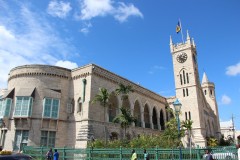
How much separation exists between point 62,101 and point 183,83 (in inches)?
1129

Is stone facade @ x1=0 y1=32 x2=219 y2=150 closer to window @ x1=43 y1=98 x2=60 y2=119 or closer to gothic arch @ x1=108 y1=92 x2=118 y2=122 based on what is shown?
gothic arch @ x1=108 y1=92 x2=118 y2=122

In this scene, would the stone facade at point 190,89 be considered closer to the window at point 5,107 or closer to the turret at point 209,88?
the turret at point 209,88

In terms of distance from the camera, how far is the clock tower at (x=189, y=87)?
44344mm

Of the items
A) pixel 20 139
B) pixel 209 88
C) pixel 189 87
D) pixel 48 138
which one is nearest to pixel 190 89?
pixel 189 87

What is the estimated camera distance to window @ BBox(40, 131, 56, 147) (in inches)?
1065

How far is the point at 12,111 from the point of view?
92.3 ft

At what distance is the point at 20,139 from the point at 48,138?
10.2 ft

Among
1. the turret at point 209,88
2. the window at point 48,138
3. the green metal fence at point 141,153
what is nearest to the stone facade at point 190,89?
the turret at point 209,88

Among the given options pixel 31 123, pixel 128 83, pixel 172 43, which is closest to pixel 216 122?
pixel 172 43

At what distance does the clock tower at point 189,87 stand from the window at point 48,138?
26.8 metres

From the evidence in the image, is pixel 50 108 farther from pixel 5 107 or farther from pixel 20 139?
pixel 5 107

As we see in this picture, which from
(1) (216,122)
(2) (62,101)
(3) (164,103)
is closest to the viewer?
(2) (62,101)

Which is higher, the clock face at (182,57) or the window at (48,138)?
the clock face at (182,57)

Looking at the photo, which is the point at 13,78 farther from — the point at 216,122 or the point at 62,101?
the point at 216,122
